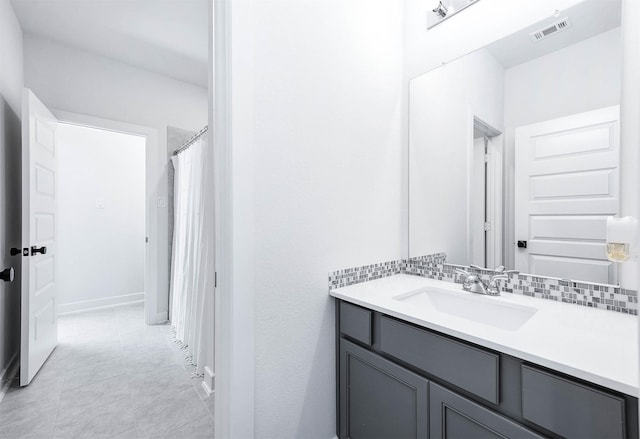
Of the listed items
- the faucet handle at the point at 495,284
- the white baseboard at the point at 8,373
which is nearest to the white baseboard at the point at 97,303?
the white baseboard at the point at 8,373

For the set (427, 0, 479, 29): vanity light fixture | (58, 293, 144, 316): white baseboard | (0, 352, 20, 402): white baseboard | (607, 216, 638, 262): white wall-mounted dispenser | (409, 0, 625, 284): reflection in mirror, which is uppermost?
(427, 0, 479, 29): vanity light fixture

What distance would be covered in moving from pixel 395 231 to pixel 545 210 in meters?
0.68

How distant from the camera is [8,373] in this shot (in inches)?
80.6

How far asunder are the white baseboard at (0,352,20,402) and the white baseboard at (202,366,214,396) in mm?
1181

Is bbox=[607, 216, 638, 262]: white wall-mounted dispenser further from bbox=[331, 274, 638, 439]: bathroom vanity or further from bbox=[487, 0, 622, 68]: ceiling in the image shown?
bbox=[487, 0, 622, 68]: ceiling

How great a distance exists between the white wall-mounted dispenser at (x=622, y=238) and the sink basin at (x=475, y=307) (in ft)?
1.02

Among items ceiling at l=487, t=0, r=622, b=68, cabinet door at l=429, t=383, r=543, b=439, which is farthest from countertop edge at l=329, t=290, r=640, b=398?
ceiling at l=487, t=0, r=622, b=68

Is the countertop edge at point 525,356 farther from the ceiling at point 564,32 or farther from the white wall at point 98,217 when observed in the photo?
the white wall at point 98,217

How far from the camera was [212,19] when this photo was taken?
112cm

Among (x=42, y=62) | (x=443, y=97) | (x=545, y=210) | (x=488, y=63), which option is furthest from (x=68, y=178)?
(x=545, y=210)

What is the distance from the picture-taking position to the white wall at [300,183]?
3.67 ft

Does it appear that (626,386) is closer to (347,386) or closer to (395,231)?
(347,386)

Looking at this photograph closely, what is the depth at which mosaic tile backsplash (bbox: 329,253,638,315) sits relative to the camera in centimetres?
104

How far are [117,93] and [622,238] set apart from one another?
12.0 feet
